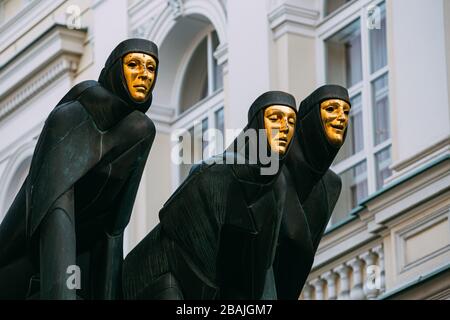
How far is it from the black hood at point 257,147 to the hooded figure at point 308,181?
0.37 m

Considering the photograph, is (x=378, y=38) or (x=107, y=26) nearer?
(x=378, y=38)

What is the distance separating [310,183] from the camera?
46.0 ft

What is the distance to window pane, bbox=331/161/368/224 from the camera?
A: 22.0 meters

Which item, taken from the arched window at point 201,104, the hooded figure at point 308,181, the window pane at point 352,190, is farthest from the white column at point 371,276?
the hooded figure at point 308,181

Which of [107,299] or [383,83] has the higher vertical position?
[383,83]

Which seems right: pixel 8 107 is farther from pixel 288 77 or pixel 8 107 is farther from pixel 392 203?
pixel 392 203

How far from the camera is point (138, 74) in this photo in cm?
1322

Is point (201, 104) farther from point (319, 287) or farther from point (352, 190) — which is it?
point (319, 287)

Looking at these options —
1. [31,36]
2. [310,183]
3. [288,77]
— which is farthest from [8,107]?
[310,183]

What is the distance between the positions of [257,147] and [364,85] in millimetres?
9072

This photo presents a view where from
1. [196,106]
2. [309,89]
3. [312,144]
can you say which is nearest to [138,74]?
[312,144]
